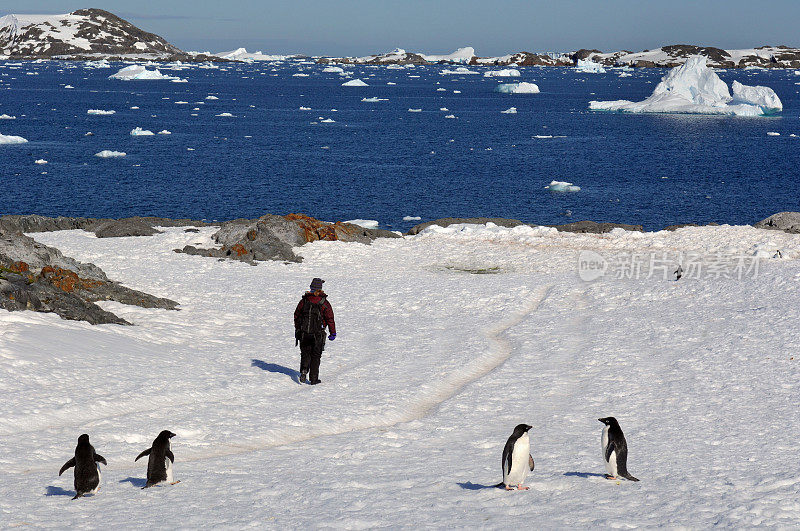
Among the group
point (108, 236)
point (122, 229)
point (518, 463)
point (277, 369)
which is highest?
point (518, 463)

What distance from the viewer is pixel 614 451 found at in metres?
10.6

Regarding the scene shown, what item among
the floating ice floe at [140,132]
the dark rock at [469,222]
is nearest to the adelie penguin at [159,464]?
the dark rock at [469,222]

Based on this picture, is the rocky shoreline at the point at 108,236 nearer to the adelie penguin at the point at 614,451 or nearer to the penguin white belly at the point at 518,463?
the penguin white belly at the point at 518,463

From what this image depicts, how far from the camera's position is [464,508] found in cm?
967

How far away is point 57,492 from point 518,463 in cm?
586

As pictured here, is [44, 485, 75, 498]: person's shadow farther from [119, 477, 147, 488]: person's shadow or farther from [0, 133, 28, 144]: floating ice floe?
[0, 133, 28, 144]: floating ice floe

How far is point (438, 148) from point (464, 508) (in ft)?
262

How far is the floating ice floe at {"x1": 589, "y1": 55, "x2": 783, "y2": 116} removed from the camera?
11431 cm

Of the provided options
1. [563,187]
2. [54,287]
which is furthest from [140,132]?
[54,287]

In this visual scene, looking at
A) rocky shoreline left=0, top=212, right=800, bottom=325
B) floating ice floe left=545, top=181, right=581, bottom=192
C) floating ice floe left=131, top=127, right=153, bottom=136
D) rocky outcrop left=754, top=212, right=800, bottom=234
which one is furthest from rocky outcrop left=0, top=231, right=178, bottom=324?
floating ice floe left=131, top=127, right=153, bottom=136

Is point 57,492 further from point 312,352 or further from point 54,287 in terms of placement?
point 54,287

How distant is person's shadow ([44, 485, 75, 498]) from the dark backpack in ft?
21.3

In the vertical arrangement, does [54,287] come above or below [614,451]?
below

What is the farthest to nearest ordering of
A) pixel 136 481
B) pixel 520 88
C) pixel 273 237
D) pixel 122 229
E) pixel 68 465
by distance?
pixel 520 88 → pixel 122 229 → pixel 273 237 → pixel 136 481 → pixel 68 465
